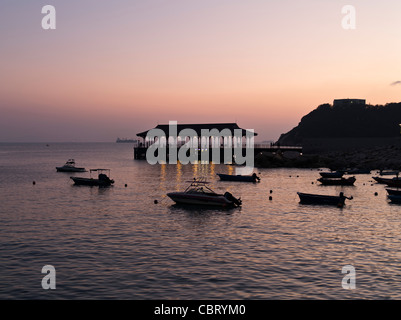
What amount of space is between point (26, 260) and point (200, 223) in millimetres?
15970

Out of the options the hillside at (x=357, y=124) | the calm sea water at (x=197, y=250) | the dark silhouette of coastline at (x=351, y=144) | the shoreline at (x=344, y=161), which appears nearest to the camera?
the calm sea water at (x=197, y=250)

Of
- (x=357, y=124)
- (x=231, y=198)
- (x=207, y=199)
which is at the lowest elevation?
(x=207, y=199)

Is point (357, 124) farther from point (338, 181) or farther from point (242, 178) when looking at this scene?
point (242, 178)

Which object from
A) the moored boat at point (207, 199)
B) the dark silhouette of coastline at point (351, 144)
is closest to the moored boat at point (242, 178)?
the moored boat at point (207, 199)

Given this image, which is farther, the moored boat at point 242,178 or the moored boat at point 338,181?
the moored boat at point 242,178

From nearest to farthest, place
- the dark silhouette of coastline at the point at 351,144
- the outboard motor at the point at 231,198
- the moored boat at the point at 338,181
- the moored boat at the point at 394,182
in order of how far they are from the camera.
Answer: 1. the outboard motor at the point at 231,198
2. the moored boat at the point at 394,182
3. the moored boat at the point at 338,181
4. the dark silhouette of coastline at the point at 351,144

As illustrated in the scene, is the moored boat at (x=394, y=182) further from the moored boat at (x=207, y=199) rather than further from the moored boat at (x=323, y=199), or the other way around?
the moored boat at (x=207, y=199)

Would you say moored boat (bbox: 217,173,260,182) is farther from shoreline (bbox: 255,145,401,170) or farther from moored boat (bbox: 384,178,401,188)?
shoreline (bbox: 255,145,401,170)

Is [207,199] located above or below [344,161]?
below

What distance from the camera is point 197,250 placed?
2580 centimetres

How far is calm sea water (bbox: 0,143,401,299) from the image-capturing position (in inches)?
730

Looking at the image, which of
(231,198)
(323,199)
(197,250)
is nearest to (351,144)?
(323,199)

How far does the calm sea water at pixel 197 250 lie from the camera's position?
1855cm
